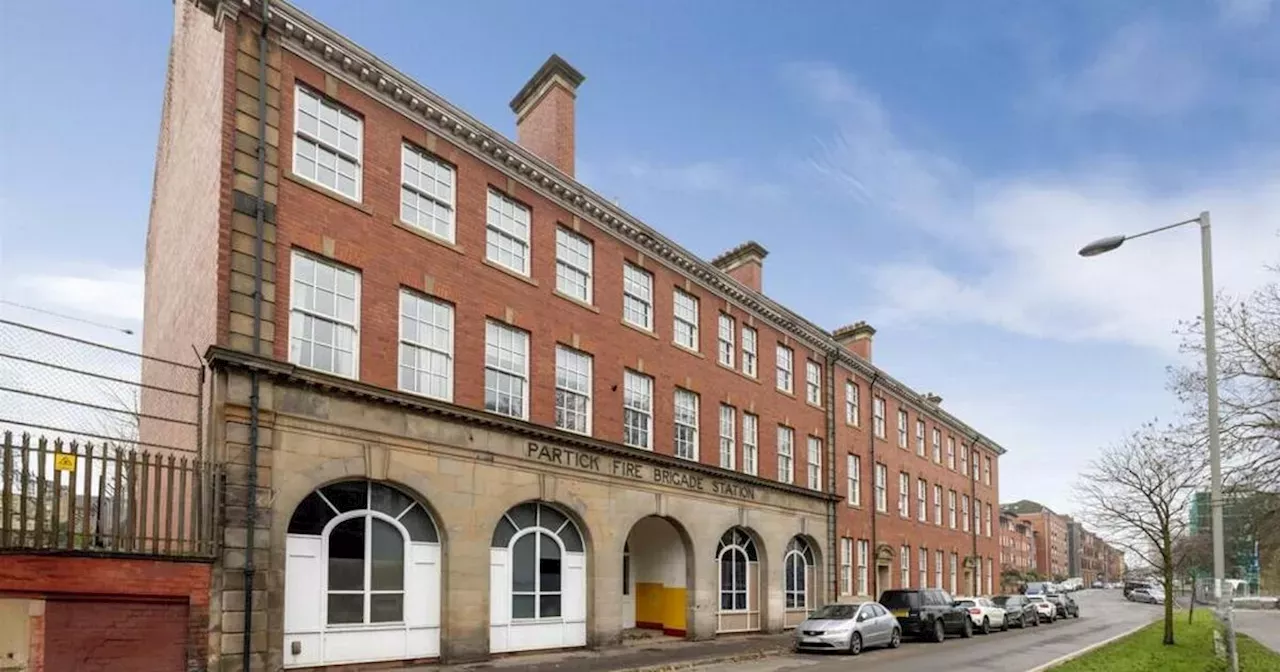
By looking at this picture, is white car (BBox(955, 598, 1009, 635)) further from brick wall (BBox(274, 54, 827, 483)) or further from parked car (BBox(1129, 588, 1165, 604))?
parked car (BBox(1129, 588, 1165, 604))

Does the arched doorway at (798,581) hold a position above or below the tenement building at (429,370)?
below

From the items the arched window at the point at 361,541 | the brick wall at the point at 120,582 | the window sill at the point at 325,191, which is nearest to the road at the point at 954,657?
the arched window at the point at 361,541

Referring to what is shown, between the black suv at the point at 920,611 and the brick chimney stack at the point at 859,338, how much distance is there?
15.5 meters

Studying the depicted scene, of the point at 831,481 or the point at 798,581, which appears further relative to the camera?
the point at 831,481

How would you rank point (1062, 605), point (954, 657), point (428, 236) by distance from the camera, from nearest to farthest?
point (428, 236) → point (954, 657) → point (1062, 605)

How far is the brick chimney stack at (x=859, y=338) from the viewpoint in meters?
44.4

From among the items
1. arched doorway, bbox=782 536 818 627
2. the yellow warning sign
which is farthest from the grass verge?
the yellow warning sign

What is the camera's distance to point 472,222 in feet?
66.2

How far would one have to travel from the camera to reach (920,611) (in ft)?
95.9

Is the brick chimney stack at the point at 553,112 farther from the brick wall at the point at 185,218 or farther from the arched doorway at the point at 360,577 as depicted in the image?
the arched doorway at the point at 360,577

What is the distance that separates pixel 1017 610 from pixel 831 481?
11776mm

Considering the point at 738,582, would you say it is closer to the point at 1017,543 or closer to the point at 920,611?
the point at 920,611

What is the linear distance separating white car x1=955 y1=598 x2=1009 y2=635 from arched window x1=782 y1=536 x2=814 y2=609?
5718 mm

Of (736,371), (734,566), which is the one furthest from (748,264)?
(734,566)
